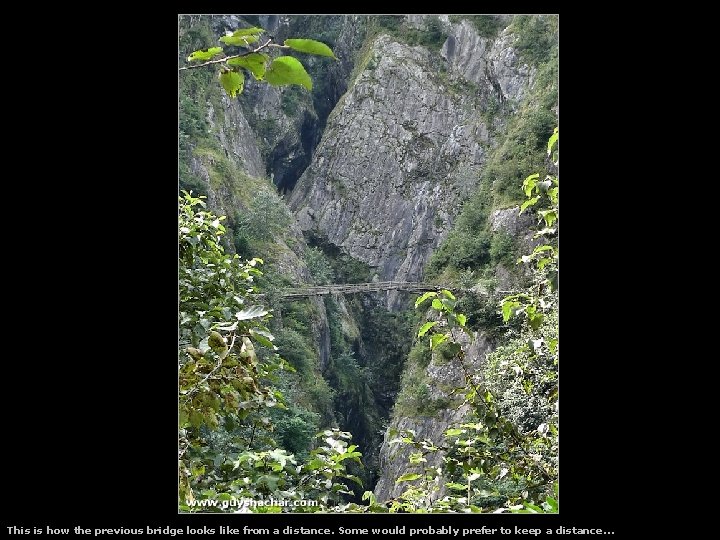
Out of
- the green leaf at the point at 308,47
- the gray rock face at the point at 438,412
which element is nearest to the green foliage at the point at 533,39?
the gray rock face at the point at 438,412

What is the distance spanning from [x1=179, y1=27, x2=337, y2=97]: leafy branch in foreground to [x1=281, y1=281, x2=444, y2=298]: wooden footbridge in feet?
42.8

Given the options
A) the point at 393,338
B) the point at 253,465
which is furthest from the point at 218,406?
the point at 393,338

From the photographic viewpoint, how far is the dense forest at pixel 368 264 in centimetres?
111

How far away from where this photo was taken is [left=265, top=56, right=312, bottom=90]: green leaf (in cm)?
65

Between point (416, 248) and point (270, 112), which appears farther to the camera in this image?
point (270, 112)

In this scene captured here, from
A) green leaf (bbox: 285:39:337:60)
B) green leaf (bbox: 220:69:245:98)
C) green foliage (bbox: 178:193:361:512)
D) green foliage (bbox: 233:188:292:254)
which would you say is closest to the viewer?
green leaf (bbox: 285:39:337:60)

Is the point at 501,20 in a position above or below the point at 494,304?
above

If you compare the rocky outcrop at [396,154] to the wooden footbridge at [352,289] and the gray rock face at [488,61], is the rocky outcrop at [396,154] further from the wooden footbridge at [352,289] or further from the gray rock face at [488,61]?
the wooden footbridge at [352,289]

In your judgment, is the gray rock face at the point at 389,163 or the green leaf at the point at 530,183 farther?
the gray rock face at the point at 389,163

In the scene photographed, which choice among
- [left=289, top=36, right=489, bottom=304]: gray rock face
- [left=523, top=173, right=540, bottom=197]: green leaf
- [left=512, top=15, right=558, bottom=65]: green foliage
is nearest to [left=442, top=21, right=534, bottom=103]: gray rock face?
[left=512, top=15, right=558, bottom=65]: green foliage

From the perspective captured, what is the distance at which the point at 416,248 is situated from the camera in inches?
891

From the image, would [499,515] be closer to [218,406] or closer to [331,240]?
[218,406]

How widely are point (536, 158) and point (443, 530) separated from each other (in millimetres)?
14344
